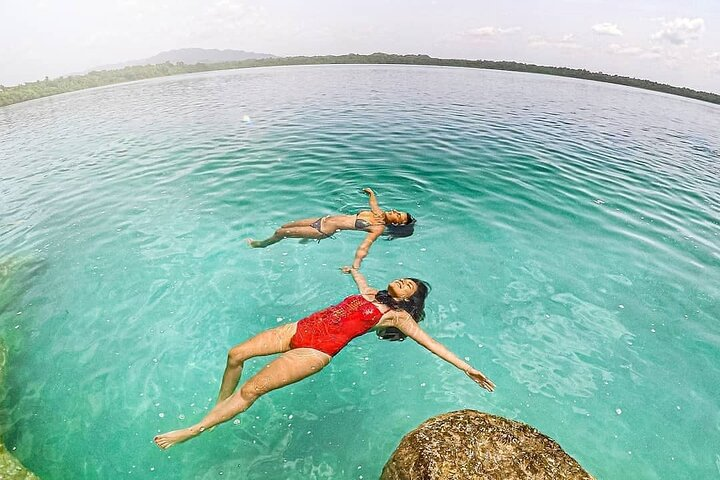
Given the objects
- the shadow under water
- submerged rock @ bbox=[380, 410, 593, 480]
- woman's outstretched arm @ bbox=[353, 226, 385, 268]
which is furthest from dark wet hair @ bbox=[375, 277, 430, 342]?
the shadow under water

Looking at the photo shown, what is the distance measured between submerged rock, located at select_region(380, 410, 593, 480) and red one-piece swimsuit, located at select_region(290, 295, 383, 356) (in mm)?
1638

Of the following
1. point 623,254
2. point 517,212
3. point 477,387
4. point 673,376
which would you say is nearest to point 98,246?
point 477,387

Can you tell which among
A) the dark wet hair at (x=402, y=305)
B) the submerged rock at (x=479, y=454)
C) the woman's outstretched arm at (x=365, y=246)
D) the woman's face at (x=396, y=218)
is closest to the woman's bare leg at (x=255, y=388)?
the dark wet hair at (x=402, y=305)

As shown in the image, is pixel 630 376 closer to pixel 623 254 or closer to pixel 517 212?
pixel 623 254

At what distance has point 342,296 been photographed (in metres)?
8.55

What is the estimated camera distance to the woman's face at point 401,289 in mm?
5936

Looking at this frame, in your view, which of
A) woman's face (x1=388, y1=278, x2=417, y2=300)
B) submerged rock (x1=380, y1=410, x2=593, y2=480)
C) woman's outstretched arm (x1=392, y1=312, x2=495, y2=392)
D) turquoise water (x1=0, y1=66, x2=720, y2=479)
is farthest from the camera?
woman's face (x1=388, y1=278, x2=417, y2=300)

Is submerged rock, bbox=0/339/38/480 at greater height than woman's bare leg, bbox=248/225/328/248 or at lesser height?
lesser

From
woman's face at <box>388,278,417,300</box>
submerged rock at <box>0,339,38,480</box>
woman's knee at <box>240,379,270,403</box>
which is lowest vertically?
submerged rock at <box>0,339,38,480</box>

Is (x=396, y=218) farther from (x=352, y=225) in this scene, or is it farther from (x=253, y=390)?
(x=253, y=390)

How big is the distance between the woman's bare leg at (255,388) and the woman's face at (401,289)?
1.56 meters

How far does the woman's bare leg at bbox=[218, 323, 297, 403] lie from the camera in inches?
207

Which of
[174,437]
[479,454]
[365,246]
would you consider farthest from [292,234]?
[479,454]

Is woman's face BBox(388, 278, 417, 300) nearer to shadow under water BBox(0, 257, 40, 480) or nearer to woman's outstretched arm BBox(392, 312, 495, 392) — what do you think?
woman's outstretched arm BBox(392, 312, 495, 392)
